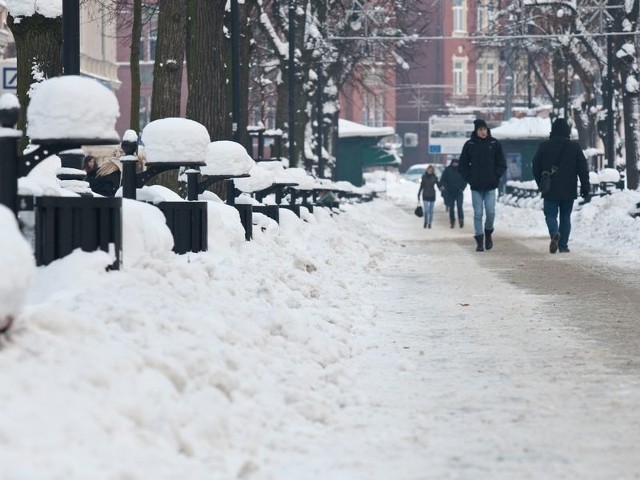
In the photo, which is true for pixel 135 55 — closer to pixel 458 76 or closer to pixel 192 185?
pixel 192 185

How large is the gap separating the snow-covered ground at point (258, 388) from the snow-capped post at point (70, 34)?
1.76 metres

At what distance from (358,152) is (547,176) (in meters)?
51.1

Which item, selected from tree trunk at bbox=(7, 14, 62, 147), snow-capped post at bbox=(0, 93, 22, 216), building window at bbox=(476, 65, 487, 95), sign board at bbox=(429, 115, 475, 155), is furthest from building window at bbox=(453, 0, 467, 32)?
snow-capped post at bbox=(0, 93, 22, 216)

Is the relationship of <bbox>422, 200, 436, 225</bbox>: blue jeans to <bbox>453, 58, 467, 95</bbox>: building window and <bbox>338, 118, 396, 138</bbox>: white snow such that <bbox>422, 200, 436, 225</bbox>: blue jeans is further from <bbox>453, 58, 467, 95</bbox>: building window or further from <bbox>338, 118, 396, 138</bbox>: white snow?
<bbox>453, 58, 467, 95</bbox>: building window

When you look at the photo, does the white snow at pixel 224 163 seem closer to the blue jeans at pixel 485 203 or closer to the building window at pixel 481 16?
the blue jeans at pixel 485 203

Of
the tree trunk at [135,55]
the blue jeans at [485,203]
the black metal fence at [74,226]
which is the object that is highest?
the tree trunk at [135,55]

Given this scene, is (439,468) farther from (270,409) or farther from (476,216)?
(476,216)

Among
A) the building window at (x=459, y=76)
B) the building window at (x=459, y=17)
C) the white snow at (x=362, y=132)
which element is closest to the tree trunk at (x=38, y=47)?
the white snow at (x=362, y=132)

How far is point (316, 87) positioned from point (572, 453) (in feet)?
162

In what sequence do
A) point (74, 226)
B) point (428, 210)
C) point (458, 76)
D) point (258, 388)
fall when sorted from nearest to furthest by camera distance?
point (258, 388), point (74, 226), point (428, 210), point (458, 76)

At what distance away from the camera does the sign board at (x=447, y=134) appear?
8925 centimetres

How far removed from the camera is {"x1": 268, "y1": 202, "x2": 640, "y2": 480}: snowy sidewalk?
19.7ft

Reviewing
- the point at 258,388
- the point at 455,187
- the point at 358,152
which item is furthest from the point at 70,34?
the point at 358,152

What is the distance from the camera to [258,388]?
277 inches
